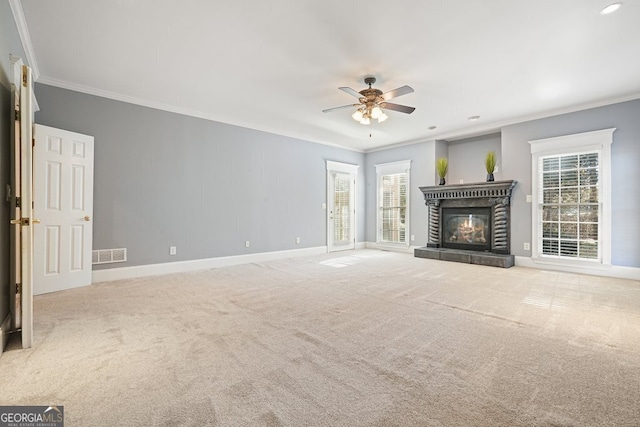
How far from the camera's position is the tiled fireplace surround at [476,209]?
18.9 ft

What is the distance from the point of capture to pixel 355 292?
3799 millimetres

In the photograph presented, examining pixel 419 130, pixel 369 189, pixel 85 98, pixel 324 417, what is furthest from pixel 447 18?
pixel 369 189

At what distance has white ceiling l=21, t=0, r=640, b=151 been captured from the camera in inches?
105

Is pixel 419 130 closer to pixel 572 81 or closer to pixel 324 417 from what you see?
pixel 572 81

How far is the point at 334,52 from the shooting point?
10.8 ft

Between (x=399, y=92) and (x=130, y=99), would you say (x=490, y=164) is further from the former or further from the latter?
(x=130, y=99)

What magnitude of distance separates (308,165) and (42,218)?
191 inches

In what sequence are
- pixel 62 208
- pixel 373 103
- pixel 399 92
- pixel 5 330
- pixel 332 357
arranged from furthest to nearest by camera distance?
pixel 373 103 → pixel 62 208 → pixel 399 92 → pixel 5 330 → pixel 332 357

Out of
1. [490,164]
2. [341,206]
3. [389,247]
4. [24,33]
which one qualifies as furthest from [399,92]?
[389,247]

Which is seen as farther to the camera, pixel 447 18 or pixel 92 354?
pixel 447 18

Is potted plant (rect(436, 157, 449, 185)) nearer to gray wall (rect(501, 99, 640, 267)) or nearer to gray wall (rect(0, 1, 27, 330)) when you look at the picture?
gray wall (rect(501, 99, 640, 267))

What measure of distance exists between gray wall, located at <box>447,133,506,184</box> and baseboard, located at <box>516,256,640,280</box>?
186cm

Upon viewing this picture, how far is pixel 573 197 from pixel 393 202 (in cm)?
371

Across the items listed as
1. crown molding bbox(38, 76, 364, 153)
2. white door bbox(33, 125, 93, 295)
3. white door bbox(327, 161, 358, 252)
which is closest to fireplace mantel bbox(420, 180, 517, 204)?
white door bbox(327, 161, 358, 252)
